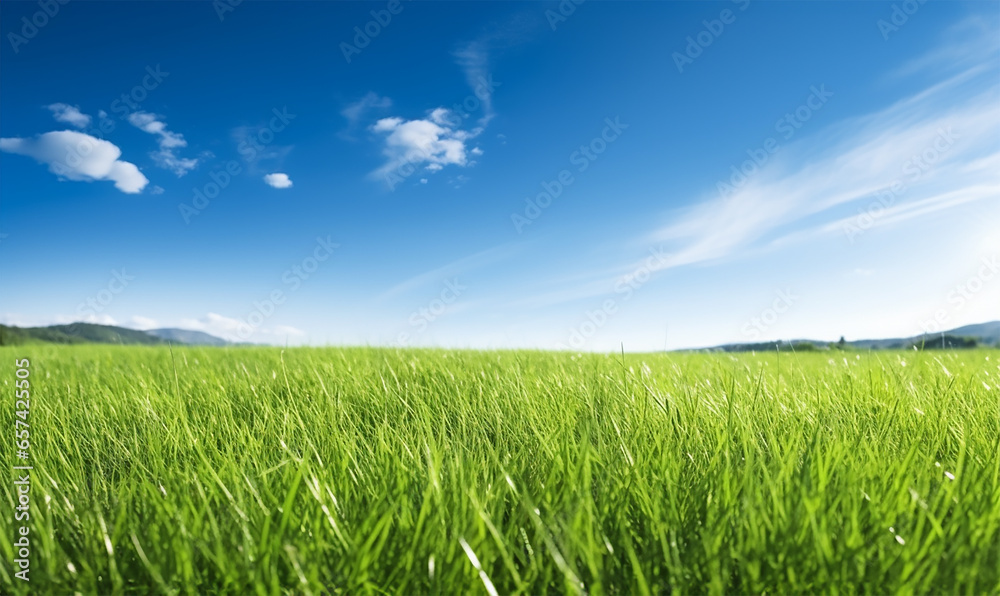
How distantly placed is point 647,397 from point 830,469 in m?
1.02

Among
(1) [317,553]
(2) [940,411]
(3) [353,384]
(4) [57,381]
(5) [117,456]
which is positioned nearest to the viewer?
(1) [317,553]

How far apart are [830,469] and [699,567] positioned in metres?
0.74

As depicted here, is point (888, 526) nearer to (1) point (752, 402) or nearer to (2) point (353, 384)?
(1) point (752, 402)

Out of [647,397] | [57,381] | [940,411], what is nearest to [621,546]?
[647,397]

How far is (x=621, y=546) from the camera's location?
4.69ft

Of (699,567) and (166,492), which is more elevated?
(166,492)

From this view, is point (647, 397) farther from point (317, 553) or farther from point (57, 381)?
point (57, 381)

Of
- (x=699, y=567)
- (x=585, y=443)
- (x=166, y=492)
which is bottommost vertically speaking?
(x=699, y=567)

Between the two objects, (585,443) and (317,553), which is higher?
(585,443)

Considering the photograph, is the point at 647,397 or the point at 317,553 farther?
the point at 647,397

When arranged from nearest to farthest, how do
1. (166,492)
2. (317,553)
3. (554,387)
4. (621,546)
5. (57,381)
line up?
(317,553) → (621,546) → (166,492) → (554,387) → (57,381)

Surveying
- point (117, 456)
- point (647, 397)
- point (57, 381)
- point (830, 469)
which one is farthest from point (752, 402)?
point (57, 381)

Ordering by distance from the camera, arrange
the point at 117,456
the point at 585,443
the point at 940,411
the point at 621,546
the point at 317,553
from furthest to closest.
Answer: the point at 940,411
the point at 117,456
the point at 585,443
the point at 621,546
the point at 317,553

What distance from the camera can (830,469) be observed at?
5.74ft
